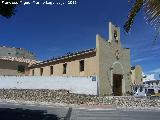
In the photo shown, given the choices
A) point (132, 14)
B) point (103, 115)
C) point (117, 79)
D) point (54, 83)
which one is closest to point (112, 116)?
point (103, 115)

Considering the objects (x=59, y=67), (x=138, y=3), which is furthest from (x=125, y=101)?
A: (x=138, y=3)

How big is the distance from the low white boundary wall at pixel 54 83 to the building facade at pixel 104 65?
3.64ft

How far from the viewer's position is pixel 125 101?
33094 millimetres

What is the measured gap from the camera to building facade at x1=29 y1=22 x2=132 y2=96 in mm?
37688

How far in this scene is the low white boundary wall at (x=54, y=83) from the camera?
3681cm

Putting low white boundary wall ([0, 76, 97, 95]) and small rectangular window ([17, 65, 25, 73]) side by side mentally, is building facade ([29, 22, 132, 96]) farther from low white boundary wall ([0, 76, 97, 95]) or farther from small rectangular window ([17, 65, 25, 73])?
small rectangular window ([17, 65, 25, 73])

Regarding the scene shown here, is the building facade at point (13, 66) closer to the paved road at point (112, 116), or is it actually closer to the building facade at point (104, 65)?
the building facade at point (104, 65)

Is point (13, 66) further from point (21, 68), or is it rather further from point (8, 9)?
point (8, 9)

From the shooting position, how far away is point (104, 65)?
38.3 m

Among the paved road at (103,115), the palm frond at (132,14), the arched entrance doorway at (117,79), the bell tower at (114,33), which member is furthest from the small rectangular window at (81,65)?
the palm frond at (132,14)

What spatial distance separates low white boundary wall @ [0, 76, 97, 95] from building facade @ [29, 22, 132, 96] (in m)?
1.11

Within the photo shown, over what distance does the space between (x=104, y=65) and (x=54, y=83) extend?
6155mm

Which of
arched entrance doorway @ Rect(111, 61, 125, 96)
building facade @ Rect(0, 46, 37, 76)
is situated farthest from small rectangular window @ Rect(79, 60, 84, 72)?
building facade @ Rect(0, 46, 37, 76)

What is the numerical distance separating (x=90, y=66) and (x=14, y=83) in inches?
385
